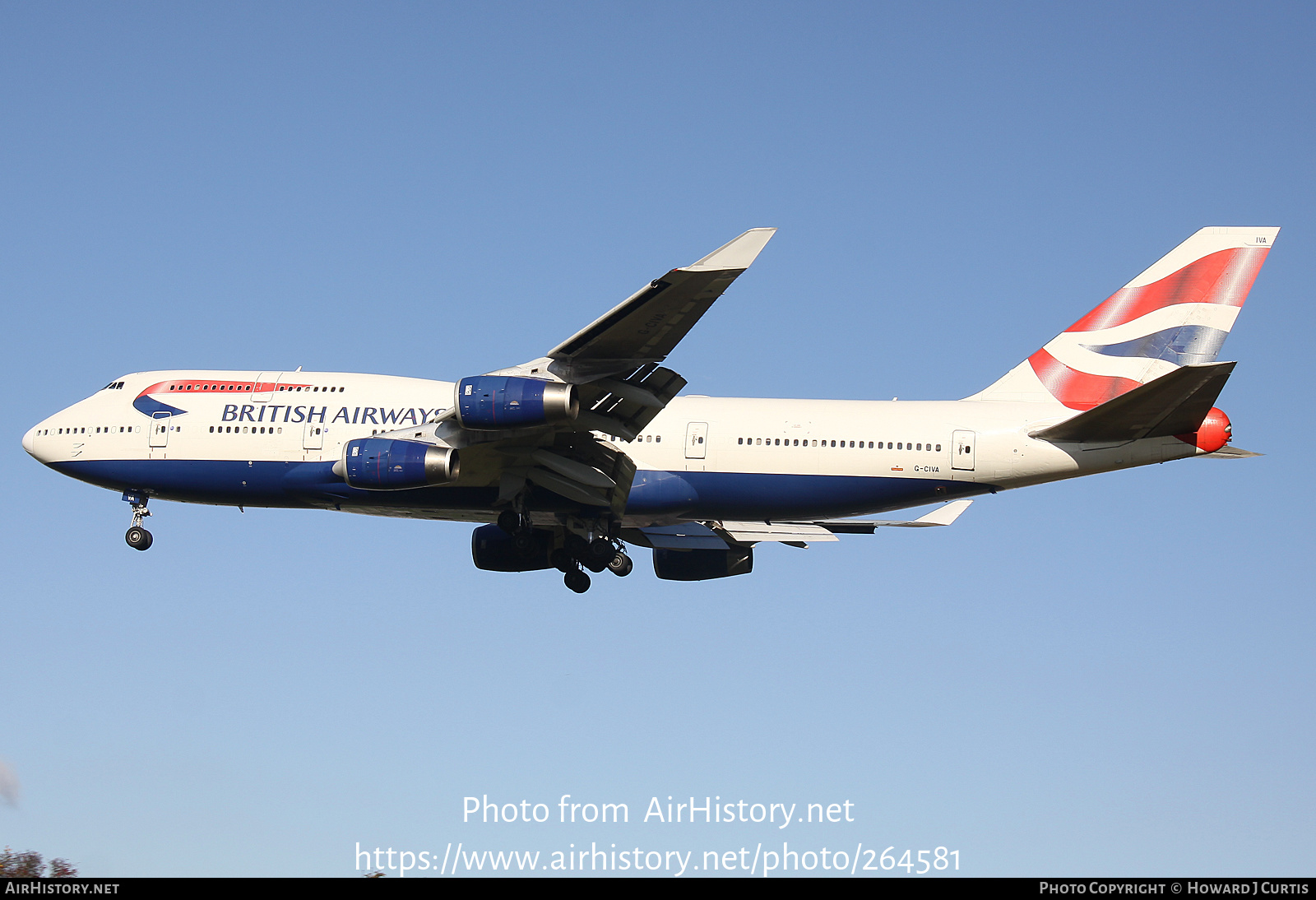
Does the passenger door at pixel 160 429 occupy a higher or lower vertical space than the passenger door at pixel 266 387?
lower

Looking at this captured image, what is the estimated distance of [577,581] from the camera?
33.4 metres

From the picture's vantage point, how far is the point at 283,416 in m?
32.2

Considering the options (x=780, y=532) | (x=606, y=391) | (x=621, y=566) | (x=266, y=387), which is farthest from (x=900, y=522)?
(x=266, y=387)

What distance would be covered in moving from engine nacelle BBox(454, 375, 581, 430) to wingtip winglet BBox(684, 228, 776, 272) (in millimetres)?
4472

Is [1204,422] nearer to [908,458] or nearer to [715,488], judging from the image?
[908,458]

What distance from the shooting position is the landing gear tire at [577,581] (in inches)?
1315

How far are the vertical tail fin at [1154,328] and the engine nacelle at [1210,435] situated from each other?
10.8 ft

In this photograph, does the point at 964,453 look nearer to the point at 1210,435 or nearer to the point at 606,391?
the point at 1210,435

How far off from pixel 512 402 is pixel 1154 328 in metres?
16.1

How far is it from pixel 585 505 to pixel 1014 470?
9928 mm

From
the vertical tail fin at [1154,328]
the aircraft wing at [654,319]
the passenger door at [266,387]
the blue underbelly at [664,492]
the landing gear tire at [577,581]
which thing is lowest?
the landing gear tire at [577,581]

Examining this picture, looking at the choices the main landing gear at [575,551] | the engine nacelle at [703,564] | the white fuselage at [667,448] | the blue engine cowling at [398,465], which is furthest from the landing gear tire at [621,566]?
the blue engine cowling at [398,465]

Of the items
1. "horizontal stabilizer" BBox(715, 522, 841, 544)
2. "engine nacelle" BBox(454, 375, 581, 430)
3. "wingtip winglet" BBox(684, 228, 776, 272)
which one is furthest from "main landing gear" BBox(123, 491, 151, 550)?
"wingtip winglet" BBox(684, 228, 776, 272)

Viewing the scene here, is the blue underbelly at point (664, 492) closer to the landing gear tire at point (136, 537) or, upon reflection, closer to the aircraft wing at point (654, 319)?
the landing gear tire at point (136, 537)
